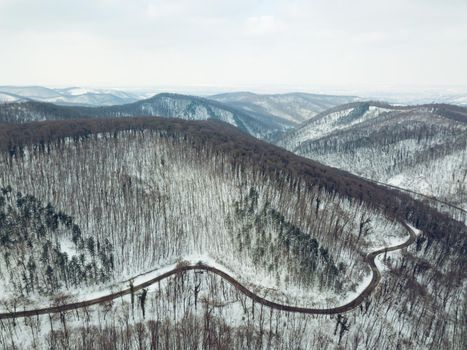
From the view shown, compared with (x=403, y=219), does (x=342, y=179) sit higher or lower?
higher

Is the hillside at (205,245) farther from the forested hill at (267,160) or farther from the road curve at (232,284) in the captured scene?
the road curve at (232,284)

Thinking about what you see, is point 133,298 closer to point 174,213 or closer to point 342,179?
point 174,213

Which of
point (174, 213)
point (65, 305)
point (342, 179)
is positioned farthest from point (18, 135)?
point (342, 179)

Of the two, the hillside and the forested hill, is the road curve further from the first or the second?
the forested hill

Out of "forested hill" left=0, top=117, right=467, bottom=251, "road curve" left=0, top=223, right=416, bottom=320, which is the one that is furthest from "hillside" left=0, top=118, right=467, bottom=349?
"road curve" left=0, top=223, right=416, bottom=320

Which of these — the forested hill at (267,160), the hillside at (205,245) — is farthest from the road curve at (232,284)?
the forested hill at (267,160)

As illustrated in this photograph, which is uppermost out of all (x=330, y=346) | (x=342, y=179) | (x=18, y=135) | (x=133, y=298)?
(x=18, y=135)
